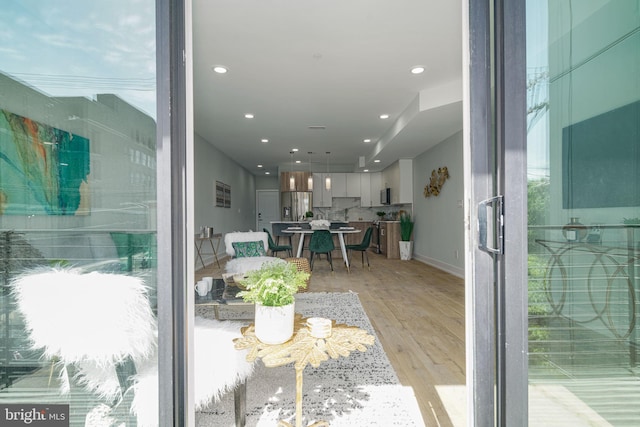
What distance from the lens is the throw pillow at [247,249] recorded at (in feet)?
14.1

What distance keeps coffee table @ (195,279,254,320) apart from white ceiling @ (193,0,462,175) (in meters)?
2.22

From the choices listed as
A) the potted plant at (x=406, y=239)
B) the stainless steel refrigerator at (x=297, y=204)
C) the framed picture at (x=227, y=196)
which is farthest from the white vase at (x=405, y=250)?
the framed picture at (x=227, y=196)

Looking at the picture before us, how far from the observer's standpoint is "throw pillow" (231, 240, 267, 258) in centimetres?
430

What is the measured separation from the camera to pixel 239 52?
3213mm

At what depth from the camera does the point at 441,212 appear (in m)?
6.20

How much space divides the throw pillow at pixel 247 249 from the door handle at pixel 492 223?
3.60 metres

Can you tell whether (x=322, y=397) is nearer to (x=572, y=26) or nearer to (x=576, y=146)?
(x=576, y=146)

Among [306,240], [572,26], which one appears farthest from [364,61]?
[306,240]

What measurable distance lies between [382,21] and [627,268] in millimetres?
2587

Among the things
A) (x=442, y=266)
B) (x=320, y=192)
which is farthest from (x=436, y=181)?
(x=320, y=192)

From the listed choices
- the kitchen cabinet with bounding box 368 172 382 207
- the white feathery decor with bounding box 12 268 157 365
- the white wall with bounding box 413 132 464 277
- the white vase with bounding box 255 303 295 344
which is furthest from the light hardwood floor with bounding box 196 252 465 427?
the kitchen cabinet with bounding box 368 172 382 207

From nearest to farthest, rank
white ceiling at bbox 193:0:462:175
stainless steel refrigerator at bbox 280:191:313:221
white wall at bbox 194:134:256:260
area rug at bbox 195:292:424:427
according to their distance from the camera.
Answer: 1. area rug at bbox 195:292:424:427
2. white ceiling at bbox 193:0:462:175
3. white wall at bbox 194:134:256:260
4. stainless steel refrigerator at bbox 280:191:313:221

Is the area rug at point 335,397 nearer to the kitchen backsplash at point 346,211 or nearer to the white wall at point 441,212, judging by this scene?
the white wall at point 441,212

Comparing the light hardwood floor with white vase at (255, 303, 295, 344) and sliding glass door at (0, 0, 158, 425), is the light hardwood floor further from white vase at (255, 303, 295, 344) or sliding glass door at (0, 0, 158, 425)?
sliding glass door at (0, 0, 158, 425)
